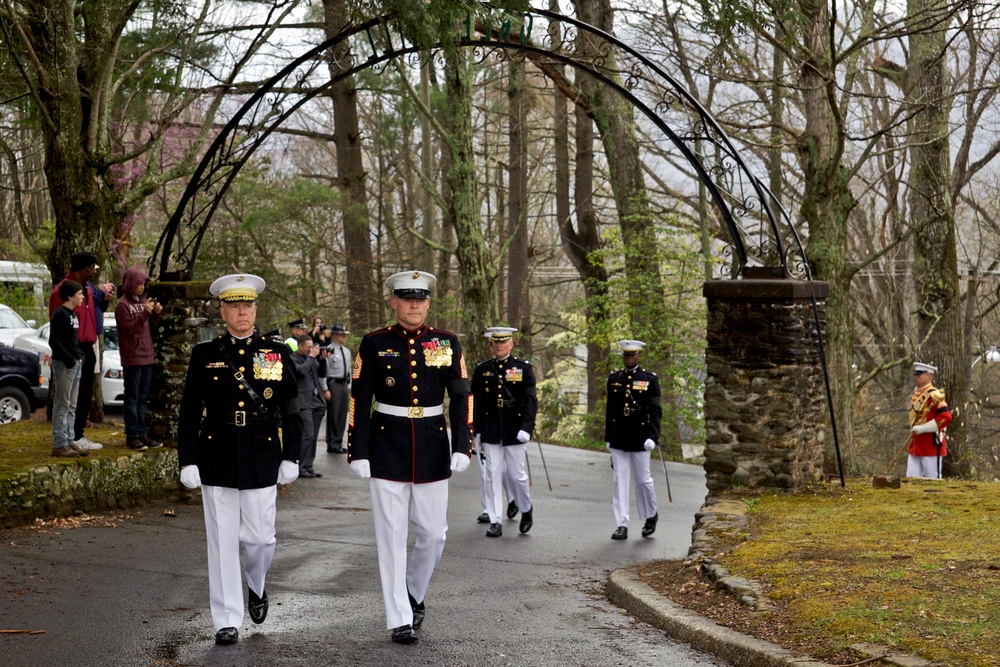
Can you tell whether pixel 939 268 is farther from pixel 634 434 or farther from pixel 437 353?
pixel 437 353

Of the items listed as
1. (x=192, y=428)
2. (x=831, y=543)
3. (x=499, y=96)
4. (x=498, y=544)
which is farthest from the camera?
(x=499, y=96)

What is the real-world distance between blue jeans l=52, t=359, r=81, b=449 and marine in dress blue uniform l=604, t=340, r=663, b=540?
17.8ft

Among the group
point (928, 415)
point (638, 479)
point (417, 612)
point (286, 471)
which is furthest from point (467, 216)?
point (417, 612)

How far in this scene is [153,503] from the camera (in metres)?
12.3

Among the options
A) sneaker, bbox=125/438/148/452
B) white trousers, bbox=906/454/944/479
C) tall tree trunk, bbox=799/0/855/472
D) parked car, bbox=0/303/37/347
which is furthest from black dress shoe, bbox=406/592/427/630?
parked car, bbox=0/303/37/347

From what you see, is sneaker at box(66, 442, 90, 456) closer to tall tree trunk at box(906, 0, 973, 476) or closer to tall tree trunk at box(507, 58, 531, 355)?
tall tree trunk at box(906, 0, 973, 476)

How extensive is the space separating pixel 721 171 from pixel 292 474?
25.5ft

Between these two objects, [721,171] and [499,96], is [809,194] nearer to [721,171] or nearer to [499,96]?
[721,171]

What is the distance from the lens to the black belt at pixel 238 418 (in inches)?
283

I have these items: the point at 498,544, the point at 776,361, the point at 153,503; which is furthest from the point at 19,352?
the point at 776,361

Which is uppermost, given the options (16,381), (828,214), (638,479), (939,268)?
(828,214)

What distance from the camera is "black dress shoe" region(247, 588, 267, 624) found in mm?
7188

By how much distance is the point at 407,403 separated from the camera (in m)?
7.41

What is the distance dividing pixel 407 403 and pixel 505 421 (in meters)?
4.62
